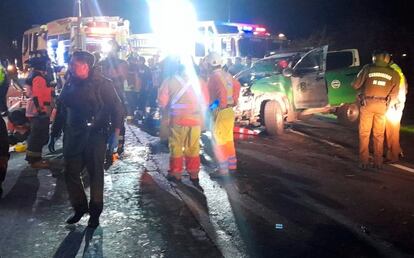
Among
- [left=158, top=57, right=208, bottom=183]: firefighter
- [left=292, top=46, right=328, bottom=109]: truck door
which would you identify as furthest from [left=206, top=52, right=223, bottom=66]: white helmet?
[left=292, top=46, right=328, bottom=109]: truck door

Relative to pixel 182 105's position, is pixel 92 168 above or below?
below

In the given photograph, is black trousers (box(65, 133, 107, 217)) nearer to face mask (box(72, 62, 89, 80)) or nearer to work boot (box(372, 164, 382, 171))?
face mask (box(72, 62, 89, 80))

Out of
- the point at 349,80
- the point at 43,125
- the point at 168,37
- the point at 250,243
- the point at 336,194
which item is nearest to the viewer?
the point at 250,243

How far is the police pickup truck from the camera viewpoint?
11.0 meters

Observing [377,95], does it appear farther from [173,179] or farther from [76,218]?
[76,218]

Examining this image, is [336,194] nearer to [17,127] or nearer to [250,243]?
[250,243]

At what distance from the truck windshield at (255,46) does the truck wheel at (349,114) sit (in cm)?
415

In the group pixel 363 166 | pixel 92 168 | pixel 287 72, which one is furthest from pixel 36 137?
pixel 287 72

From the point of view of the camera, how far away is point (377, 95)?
7410 millimetres

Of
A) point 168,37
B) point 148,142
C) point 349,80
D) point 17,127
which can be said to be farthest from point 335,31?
point 17,127

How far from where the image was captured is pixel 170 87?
21.7 feet

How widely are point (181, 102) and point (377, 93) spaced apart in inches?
121

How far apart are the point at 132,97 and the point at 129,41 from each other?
4.63 metres

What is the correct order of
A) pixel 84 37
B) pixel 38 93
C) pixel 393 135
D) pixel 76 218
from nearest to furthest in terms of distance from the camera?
pixel 76 218 < pixel 38 93 < pixel 393 135 < pixel 84 37
